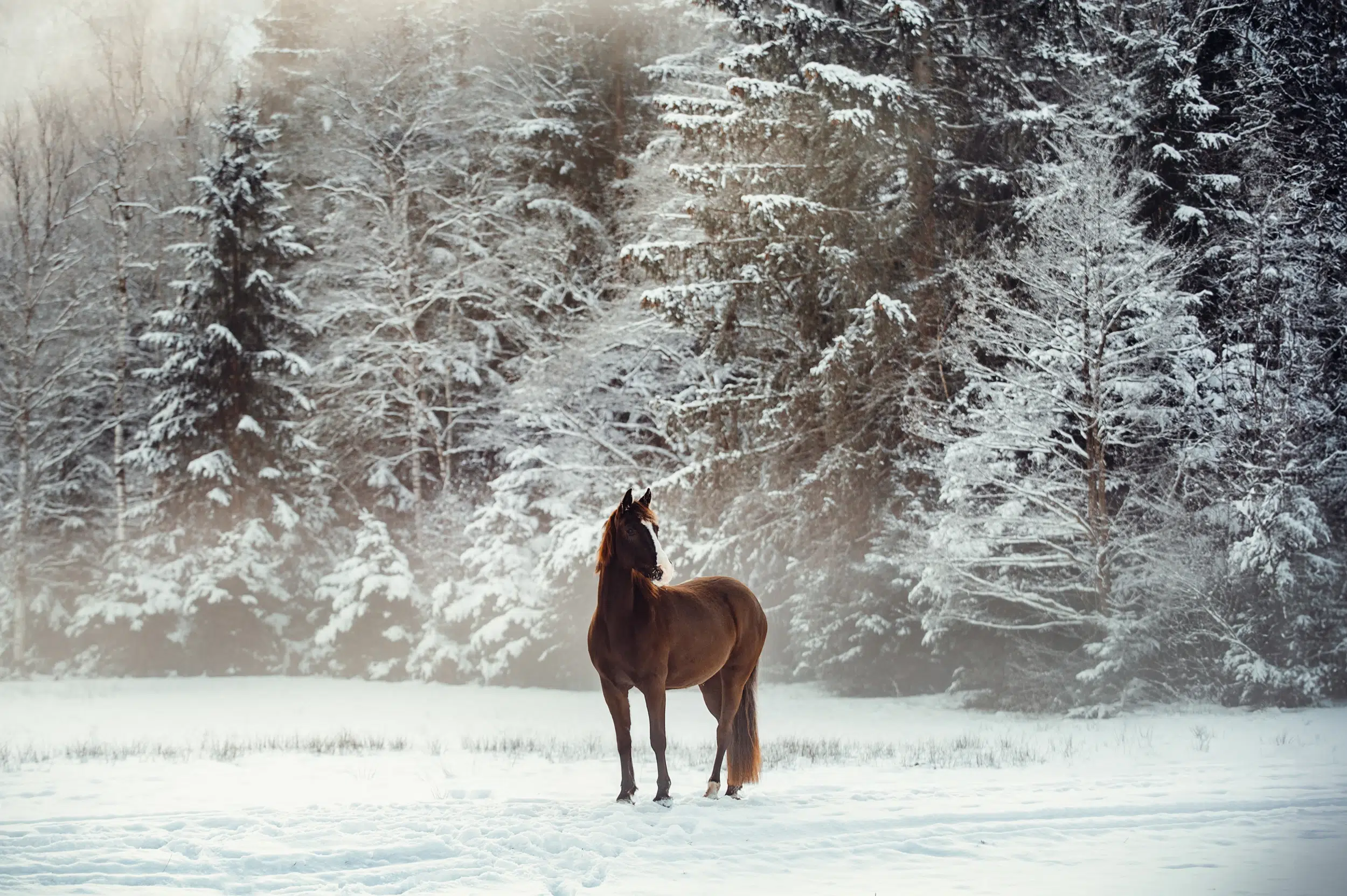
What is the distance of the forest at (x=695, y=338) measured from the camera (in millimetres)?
16891

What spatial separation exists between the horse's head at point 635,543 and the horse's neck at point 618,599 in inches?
2.5

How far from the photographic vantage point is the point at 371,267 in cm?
2661

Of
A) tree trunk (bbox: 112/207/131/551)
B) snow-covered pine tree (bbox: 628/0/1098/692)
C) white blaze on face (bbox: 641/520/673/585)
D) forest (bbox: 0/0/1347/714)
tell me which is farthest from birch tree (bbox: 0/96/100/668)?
white blaze on face (bbox: 641/520/673/585)

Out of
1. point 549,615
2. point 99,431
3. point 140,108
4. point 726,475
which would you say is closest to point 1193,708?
point 726,475

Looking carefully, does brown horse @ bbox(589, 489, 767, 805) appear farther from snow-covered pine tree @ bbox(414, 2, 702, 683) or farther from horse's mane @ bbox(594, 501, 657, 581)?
snow-covered pine tree @ bbox(414, 2, 702, 683)

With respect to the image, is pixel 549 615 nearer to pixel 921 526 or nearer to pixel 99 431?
pixel 921 526

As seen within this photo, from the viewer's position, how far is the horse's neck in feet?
24.7

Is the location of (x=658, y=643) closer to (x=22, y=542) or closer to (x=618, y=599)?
(x=618, y=599)

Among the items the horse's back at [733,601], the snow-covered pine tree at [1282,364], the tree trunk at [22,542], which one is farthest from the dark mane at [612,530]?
the tree trunk at [22,542]

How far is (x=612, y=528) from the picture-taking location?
757 centimetres

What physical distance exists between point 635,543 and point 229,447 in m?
21.3

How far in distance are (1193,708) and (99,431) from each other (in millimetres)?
22903

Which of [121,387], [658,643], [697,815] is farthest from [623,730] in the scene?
[121,387]

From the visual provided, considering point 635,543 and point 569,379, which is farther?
point 569,379
